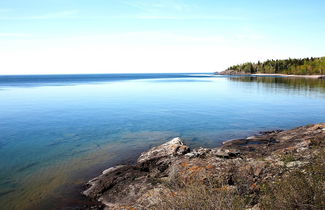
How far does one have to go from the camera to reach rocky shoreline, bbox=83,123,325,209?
9953 mm

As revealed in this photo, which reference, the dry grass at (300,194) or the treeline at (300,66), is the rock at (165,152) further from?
the treeline at (300,66)

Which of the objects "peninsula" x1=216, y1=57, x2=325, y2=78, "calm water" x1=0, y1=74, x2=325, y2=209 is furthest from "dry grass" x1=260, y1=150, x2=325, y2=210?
"peninsula" x1=216, y1=57, x2=325, y2=78

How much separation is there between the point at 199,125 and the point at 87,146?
43.9 feet

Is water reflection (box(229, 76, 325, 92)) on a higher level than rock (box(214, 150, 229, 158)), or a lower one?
Result: higher

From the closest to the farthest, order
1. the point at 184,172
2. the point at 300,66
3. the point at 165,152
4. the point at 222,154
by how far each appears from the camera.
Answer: the point at 184,172, the point at 222,154, the point at 165,152, the point at 300,66

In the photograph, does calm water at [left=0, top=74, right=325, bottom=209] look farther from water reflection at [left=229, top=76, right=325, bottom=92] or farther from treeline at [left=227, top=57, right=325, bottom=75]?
treeline at [left=227, top=57, right=325, bottom=75]

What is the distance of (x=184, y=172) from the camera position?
1232 cm

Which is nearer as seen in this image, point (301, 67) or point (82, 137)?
point (82, 137)

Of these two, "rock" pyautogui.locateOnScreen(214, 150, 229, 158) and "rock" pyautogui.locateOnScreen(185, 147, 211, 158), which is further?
"rock" pyautogui.locateOnScreen(185, 147, 211, 158)

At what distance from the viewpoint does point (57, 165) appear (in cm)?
1633

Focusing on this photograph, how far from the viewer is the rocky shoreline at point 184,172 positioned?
9.95 m

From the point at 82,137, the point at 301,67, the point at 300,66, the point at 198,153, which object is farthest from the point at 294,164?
the point at 300,66

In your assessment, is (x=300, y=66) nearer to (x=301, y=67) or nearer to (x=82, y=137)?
(x=301, y=67)

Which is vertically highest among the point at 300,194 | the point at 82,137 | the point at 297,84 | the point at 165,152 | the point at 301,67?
the point at 301,67
